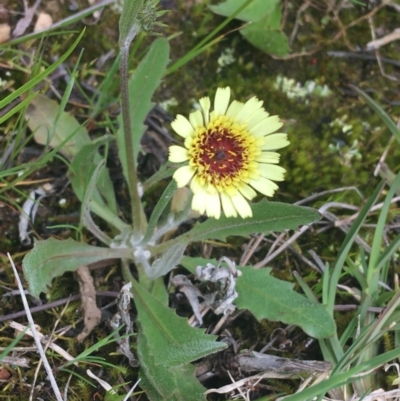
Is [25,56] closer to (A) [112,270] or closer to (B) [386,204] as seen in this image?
(A) [112,270]

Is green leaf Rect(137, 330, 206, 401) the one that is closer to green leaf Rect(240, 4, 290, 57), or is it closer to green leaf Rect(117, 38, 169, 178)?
green leaf Rect(117, 38, 169, 178)

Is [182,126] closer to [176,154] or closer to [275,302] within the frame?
[176,154]

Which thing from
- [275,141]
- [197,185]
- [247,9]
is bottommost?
[197,185]

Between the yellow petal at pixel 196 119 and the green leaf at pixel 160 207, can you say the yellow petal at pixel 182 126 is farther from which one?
the green leaf at pixel 160 207

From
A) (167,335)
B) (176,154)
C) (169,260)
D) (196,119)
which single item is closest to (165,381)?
(167,335)

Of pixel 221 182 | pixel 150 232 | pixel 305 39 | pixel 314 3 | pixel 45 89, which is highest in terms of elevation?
pixel 314 3

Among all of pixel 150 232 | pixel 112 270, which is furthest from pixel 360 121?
pixel 112 270
